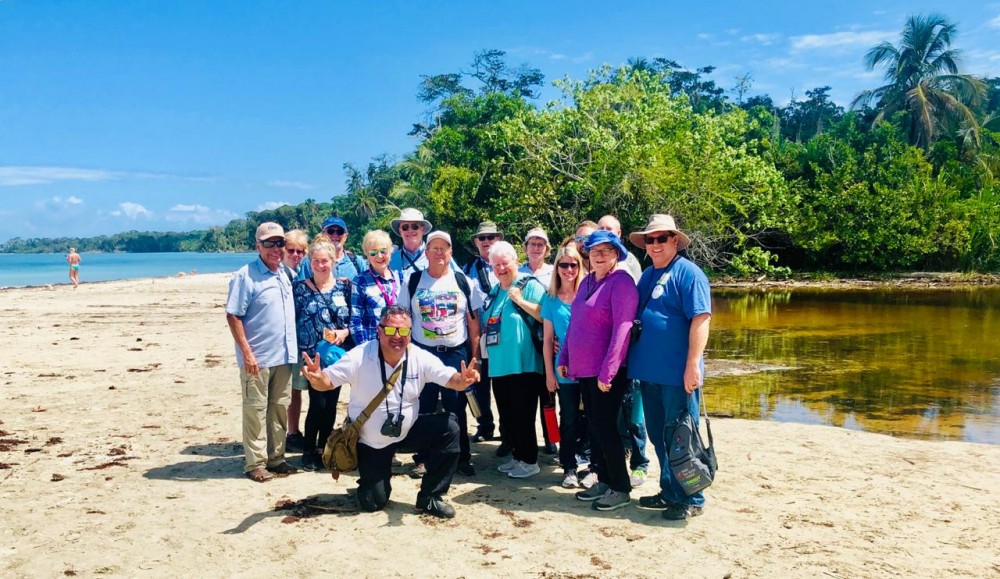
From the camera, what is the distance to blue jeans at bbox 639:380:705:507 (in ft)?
15.1

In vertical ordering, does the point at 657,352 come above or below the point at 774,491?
above

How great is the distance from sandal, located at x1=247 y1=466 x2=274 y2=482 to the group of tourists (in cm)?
2

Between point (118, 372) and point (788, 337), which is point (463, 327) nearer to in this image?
point (118, 372)

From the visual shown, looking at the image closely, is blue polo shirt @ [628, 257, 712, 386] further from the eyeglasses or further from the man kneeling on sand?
the man kneeling on sand

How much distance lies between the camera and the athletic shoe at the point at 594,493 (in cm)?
511

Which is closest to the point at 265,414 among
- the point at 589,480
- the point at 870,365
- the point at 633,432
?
the point at 589,480

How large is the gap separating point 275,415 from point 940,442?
6.36m

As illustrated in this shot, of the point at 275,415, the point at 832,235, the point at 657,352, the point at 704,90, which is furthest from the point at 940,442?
the point at 704,90

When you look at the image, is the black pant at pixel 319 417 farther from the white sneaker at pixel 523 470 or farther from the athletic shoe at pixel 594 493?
the athletic shoe at pixel 594 493

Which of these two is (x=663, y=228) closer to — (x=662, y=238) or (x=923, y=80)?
(x=662, y=238)

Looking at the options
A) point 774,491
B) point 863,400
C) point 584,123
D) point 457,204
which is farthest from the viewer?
point 457,204

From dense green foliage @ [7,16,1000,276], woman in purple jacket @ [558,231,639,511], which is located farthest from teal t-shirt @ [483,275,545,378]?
dense green foliage @ [7,16,1000,276]

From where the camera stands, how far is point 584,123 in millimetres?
27516

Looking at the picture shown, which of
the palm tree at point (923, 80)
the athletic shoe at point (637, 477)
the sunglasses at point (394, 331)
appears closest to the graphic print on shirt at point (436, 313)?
the sunglasses at point (394, 331)
